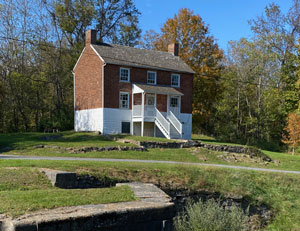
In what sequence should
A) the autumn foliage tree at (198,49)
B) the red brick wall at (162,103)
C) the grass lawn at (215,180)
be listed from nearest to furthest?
1. the grass lawn at (215,180)
2. the red brick wall at (162,103)
3. the autumn foliage tree at (198,49)

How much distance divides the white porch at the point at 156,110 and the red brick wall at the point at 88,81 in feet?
10.5

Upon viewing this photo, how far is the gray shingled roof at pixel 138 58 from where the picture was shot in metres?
28.1

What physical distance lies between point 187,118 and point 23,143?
51.6 feet

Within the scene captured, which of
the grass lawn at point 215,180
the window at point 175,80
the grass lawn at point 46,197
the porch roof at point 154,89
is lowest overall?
the grass lawn at point 215,180

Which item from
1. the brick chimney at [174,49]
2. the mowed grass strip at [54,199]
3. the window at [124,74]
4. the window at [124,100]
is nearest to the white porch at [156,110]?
the window at [124,100]

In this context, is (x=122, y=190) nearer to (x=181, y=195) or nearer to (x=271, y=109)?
(x=181, y=195)

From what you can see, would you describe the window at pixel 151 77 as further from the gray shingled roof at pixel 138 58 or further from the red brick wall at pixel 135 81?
the gray shingled roof at pixel 138 58

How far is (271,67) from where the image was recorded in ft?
130

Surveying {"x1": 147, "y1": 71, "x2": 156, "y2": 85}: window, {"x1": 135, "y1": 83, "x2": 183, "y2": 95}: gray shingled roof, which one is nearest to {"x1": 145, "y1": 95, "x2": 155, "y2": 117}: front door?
{"x1": 135, "y1": 83, "x2": 183, "y2": 95}: gray shingled roof

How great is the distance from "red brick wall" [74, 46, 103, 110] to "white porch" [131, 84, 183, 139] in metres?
3.20

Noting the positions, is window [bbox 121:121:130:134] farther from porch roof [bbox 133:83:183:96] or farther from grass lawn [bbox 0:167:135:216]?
grass lawn [bbox 0:167:135:216]

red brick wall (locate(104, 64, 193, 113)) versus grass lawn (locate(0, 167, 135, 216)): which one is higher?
red brick wall (locate(104, 64, 193, 113))

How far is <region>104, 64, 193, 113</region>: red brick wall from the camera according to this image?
27.2 metres

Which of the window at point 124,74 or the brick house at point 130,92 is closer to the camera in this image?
the brick house at point 130,92
